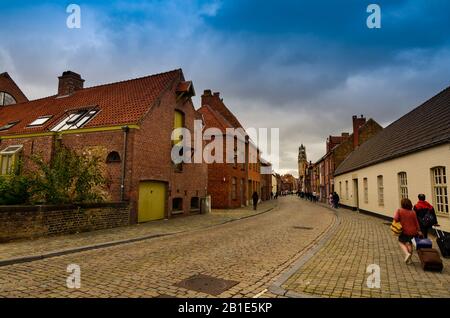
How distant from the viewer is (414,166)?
44.3ft

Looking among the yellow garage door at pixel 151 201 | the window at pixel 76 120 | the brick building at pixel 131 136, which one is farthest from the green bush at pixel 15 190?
the window at pixel 76 120

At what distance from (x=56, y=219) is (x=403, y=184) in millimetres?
16256

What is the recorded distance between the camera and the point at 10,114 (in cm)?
2384

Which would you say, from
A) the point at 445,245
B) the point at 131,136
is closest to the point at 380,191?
the point at 445,245

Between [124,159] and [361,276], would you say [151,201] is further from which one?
[361,276]

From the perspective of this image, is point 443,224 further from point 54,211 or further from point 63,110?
point 63,110

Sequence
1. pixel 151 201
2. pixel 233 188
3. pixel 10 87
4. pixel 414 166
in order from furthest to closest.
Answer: pixel 10 87, pixel 233 188, pixel 151 201, pixel 414 166

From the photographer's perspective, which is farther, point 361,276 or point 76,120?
point 76,120

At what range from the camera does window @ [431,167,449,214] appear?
36.5ft

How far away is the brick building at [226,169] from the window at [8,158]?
48.8 feet

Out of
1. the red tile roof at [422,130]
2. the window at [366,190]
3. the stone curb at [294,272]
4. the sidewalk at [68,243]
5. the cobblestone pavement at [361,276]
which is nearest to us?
the stone curb at [294,272]

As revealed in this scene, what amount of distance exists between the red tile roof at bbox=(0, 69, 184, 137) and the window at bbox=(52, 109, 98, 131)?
1.71 ft

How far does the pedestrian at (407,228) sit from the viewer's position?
6.96 meters

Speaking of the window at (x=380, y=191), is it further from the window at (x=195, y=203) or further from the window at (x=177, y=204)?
the window at (x=177, y=204)
